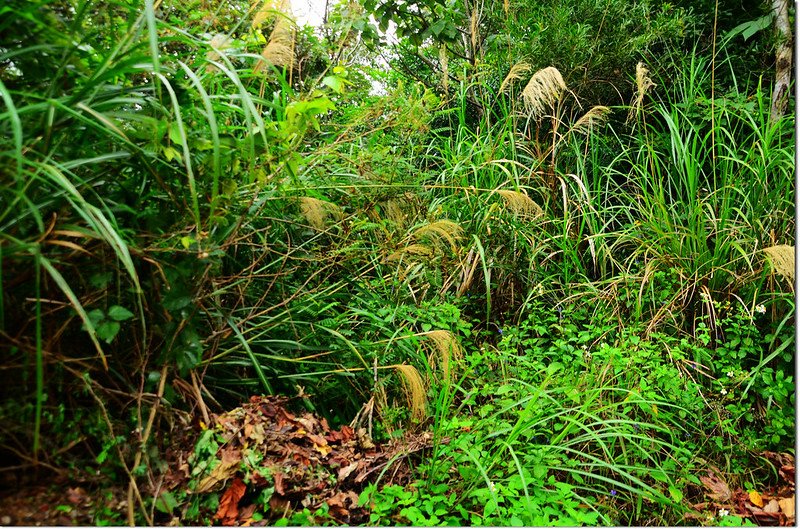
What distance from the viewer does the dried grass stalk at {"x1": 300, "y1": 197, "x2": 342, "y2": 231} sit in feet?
6.98

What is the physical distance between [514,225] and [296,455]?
186cm

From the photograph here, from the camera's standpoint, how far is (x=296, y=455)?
1800 millimetres

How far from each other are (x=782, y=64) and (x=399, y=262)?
8.71ft

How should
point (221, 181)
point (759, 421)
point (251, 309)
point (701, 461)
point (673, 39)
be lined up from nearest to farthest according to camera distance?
point (221, 181), point (251, 309), point (701, 461), point (759, 421), point (673, 39)

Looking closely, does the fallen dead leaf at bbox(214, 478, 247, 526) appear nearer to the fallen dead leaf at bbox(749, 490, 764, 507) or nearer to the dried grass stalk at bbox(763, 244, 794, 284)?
the fallen dead leaf at bbox(749, 490, 764, 507)

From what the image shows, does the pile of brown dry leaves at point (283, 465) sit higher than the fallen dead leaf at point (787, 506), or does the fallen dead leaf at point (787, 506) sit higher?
the pile of brown dry leaves at point (283, 465)

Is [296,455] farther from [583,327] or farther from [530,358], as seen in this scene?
[583,327]

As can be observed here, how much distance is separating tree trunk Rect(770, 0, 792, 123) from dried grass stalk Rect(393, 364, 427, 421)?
9.06 feet

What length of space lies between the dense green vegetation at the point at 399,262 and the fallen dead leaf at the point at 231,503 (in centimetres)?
3

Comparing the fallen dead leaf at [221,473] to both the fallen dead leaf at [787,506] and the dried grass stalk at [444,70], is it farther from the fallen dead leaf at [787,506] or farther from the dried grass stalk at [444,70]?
the dried grass stalk at [444,70]

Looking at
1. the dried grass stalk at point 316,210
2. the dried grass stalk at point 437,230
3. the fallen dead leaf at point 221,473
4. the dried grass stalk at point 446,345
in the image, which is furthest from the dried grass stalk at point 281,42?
the fallen dead leaf at point 221,473

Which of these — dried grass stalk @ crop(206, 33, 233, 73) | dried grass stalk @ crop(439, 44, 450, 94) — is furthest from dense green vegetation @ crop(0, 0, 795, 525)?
dried grass stalk @ crop(439, 44, 450, 94)

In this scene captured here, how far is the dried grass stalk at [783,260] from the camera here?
2.46 metres

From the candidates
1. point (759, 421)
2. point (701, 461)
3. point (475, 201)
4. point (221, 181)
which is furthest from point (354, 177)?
point (759, 421)
